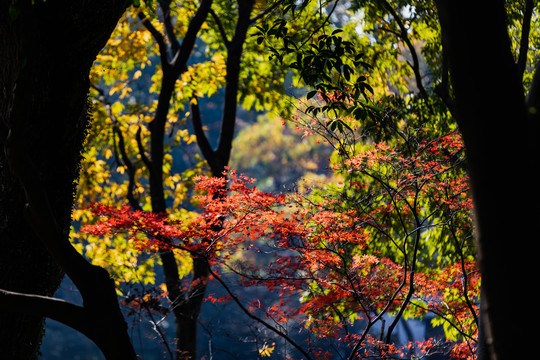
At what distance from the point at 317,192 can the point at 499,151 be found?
14.4 feet

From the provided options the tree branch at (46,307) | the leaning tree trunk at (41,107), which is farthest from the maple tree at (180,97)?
the tree branch at (46,307)

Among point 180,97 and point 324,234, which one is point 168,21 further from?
point 324,234

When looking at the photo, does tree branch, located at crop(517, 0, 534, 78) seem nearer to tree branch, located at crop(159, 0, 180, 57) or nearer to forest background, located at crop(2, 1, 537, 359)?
forest background, located at crop(2, 1, 537, 359)

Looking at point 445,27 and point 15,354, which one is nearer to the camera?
point 445,27

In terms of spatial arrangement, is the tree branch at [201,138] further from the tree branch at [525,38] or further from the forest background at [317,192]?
the tree branch at [525,38]

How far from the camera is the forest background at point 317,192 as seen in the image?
4.52 m

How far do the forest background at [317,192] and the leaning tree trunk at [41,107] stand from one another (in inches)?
20.8

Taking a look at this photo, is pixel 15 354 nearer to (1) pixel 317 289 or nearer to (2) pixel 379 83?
(1) pixel 317 289

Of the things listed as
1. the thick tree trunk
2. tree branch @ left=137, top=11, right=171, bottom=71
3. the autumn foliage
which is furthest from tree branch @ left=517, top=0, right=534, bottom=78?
tree branch @ left=137, top=11, right=171, bottom=71

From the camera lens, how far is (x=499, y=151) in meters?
1.57

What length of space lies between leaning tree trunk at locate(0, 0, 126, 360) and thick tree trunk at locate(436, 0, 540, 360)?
7.01 ft

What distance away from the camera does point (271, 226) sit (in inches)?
191

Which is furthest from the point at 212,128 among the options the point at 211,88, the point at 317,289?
the point at 317,289

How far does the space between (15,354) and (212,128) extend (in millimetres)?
27908
